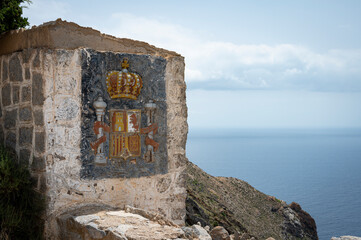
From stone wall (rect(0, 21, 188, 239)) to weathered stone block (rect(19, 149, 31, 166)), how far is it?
13 mm

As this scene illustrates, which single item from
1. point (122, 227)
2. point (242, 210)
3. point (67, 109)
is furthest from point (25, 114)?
point (242, 210)

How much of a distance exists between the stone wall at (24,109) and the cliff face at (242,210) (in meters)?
15.2

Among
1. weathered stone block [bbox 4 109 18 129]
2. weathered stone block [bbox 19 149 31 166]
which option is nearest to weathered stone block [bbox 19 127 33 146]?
weathered stone block [bbox 19 149 31 166]

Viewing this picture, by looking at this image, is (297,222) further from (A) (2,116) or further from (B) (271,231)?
(A) (2,116)

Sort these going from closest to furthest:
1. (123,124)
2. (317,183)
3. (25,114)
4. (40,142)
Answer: (40,142), (25,114), (123,124), (317,183)

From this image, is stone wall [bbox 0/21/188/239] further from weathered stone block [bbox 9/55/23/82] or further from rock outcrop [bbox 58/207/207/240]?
rock outcrop [bbox 58/207/207/240]

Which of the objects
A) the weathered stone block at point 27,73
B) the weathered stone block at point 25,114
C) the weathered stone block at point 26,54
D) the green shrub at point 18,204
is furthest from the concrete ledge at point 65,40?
the green shrub at point 18,204

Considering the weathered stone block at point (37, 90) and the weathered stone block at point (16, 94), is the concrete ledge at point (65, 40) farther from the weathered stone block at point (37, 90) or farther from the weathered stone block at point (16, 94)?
the weathered stone block at point (16, 94)

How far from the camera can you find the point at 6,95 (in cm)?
647

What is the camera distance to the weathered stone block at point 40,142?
19.2ft

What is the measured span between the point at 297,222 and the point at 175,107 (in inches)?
1150

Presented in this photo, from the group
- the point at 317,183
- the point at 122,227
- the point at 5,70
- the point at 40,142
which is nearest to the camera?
the point at 122,227

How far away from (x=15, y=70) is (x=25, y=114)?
25.1 inches

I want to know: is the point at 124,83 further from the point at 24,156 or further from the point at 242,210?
the point at 242,210
